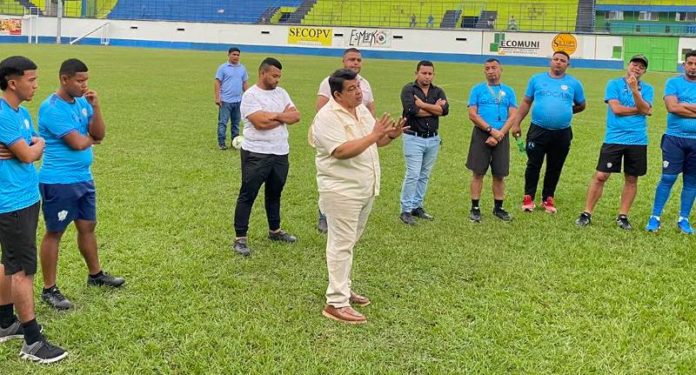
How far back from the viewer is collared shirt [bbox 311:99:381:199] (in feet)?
13.0

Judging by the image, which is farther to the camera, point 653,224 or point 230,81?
point 230,81

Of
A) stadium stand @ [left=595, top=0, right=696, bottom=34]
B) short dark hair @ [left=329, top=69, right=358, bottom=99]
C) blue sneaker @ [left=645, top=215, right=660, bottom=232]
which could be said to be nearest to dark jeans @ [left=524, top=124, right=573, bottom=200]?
blue sneaker @ [left=645, top=215, right=660, bottom=232]

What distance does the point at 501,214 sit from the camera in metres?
7.03

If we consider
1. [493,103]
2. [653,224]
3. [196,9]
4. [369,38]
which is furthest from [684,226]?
[196,9]

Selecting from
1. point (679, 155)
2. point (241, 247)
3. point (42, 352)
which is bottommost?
point (42, 352)

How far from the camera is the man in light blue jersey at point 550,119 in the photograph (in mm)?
6949

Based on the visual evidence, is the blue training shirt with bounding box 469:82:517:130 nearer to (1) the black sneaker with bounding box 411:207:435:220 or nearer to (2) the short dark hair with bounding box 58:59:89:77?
(1) the black sneaker with bounding box 411:207:435:220

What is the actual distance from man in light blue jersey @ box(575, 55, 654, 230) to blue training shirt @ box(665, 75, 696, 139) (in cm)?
24

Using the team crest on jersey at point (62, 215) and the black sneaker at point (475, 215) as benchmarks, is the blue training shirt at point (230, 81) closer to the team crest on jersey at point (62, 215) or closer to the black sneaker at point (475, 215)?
the black sneaker at point (475, 215)

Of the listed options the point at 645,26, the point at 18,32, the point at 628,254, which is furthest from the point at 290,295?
the point at 18,32

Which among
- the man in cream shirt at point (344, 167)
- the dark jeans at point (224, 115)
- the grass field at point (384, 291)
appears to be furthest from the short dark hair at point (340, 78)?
the dark jeans at point (224, 115)

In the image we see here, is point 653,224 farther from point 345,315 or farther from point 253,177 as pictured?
point 253,177

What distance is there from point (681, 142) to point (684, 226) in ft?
3.07

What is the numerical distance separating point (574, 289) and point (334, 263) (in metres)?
2.08
